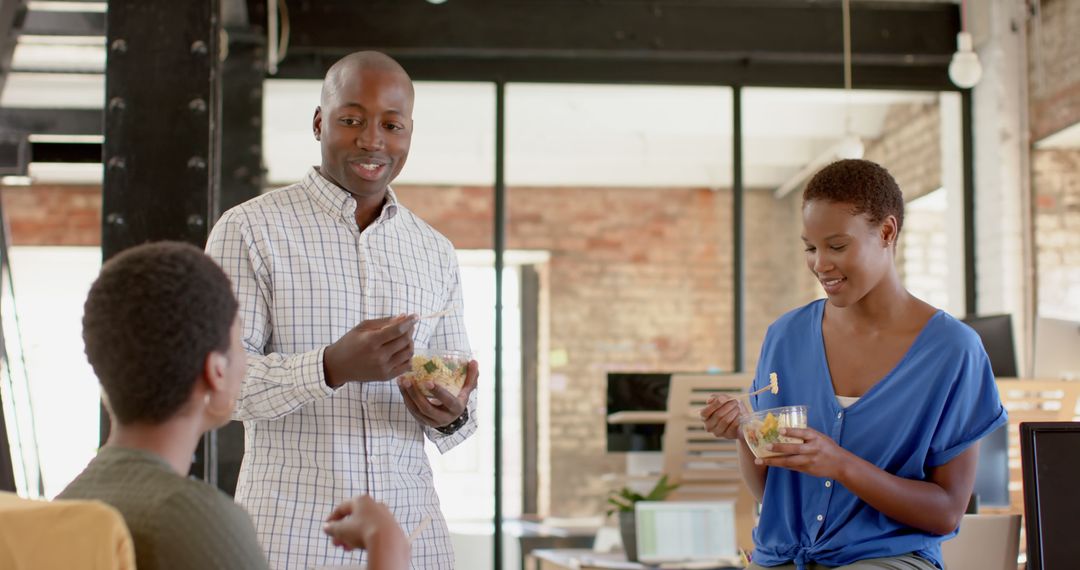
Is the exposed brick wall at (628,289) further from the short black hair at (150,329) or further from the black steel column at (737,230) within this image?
the short black hair at (150,329)

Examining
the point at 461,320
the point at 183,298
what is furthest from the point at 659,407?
the point at 183,298

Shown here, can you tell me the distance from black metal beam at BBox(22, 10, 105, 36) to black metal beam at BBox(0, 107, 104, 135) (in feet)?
1.33

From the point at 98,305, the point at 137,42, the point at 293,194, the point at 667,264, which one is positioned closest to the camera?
the point at 98,305

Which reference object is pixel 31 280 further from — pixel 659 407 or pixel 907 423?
pixel 907 423

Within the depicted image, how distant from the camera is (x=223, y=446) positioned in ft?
15.6

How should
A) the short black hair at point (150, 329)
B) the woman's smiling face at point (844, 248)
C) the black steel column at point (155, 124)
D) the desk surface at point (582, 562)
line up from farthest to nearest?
the desk surface at point (582, 562) < the black steel column at point (155, 124) < the woman's smiling face at point (844, 248) < the short black hair at point (150, 329)

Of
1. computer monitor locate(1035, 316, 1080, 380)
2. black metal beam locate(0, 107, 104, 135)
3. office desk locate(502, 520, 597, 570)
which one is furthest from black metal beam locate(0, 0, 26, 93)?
computer monitor locate(1035, 316, 1080, 380)

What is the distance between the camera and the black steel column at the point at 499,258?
229 inches

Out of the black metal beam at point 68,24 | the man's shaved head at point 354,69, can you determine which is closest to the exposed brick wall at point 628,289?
the black metal beam at point 68,24

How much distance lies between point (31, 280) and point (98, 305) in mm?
8135

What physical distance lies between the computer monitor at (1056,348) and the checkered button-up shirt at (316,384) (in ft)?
9.63

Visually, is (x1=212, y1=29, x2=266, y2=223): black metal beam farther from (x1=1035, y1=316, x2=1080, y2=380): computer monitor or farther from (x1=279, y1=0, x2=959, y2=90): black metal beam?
(x1=1035, y1=316, x2=1080, y2=380): computer monitor

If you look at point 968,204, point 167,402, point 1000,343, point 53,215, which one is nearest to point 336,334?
point 167,402

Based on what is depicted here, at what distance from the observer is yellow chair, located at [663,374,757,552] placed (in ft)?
15.1
